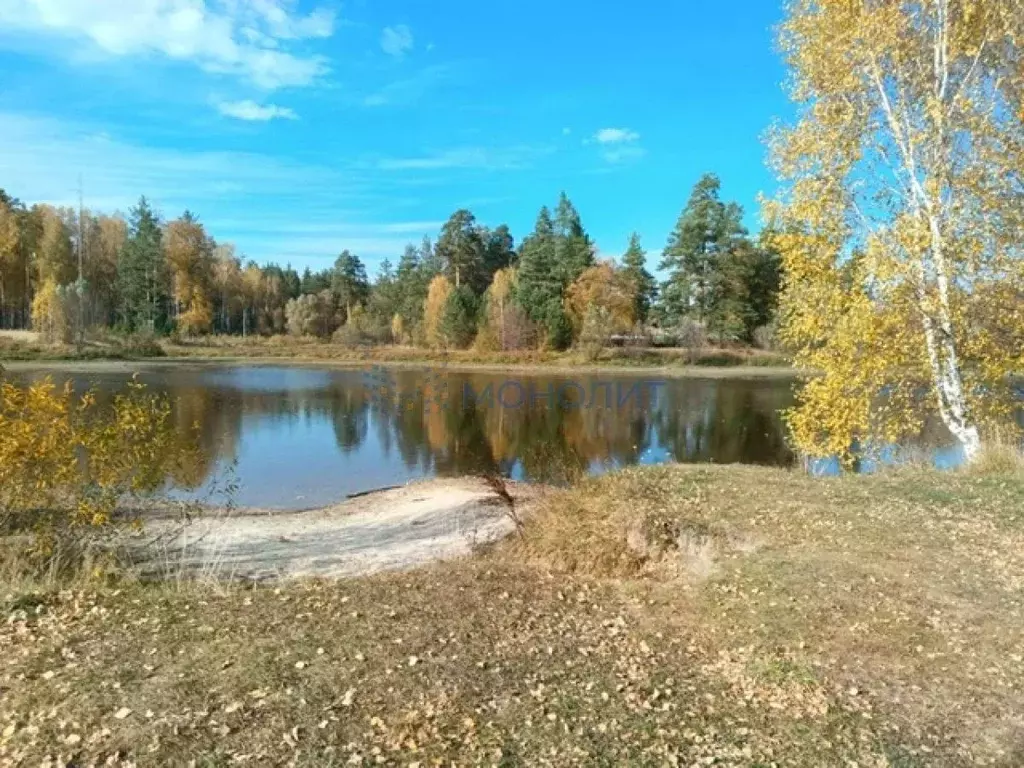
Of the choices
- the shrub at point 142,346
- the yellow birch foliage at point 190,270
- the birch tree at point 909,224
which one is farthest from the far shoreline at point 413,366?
the birch tree at point 909,224

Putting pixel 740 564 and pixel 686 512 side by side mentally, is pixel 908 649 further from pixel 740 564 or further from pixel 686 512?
pixel 686 512

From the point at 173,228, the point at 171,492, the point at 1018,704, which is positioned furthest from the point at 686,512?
the point at 173,228

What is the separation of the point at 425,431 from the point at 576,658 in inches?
814

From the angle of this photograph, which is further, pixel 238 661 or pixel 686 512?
pixel 686 512

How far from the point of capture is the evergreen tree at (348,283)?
93.9 metres

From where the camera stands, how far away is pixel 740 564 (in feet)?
22.0

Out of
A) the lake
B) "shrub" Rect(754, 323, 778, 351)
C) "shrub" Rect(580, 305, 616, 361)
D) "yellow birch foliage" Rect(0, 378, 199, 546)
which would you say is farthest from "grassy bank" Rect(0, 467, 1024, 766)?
"shrub" Rect(754, 323, 778, 351)

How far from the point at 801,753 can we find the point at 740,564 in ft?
9.95

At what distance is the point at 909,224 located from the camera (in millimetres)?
11516

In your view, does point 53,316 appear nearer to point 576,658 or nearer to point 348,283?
point 348,283

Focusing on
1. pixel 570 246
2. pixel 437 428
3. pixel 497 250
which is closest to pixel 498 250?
pixel 497 250

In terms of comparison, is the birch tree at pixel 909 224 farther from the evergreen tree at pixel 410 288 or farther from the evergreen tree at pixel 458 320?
the evergreen tree at pixel 410 288

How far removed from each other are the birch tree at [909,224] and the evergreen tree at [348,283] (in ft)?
273

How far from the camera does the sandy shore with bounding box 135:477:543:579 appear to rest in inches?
299
